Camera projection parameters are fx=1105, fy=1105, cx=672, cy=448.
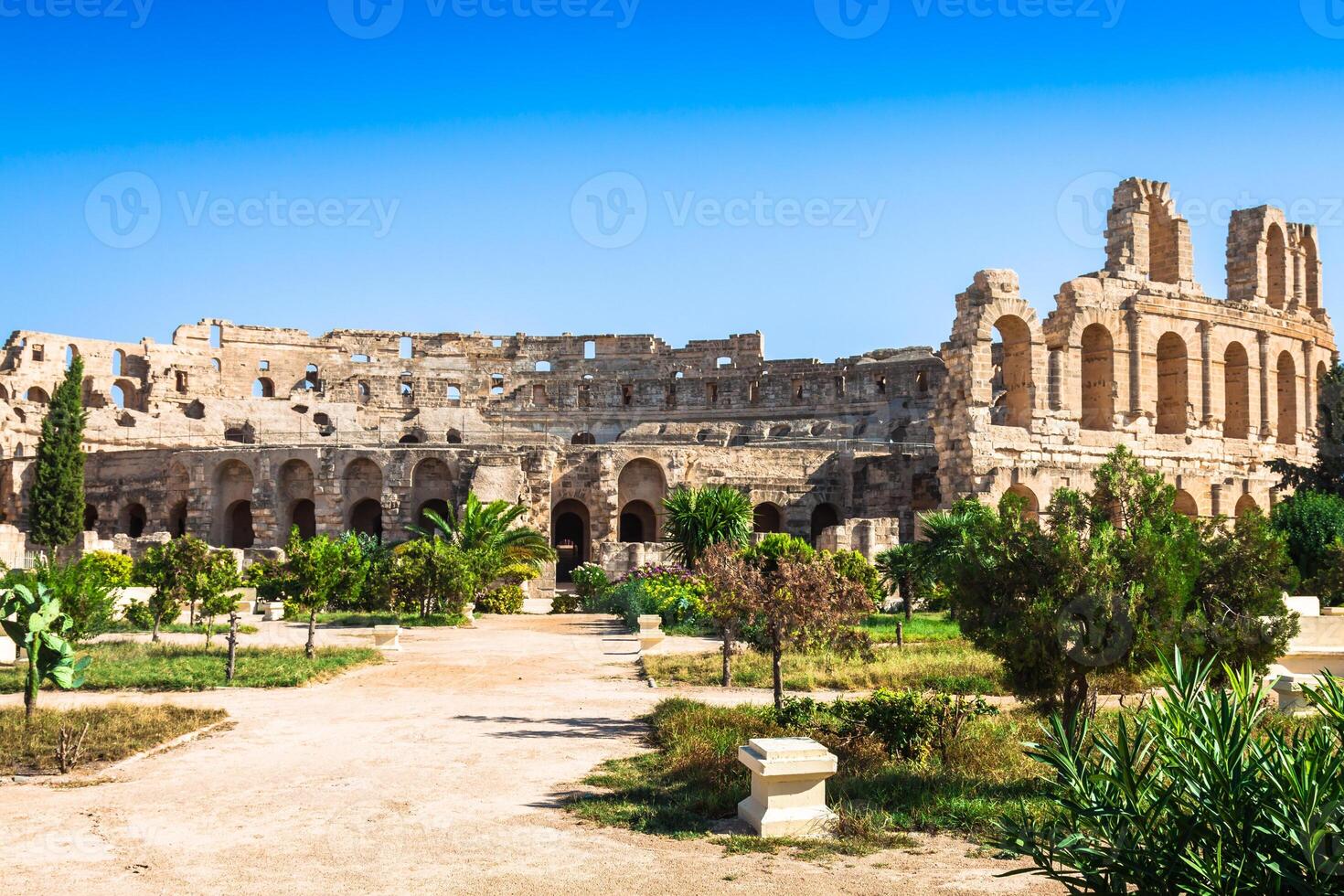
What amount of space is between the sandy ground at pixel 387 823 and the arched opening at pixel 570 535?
81.8ft

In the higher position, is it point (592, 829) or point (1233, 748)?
point (1233, 748)

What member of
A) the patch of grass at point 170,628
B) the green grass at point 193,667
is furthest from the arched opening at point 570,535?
the green grass at point 193,667

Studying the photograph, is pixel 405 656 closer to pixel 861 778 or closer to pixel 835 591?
pixel 835 591

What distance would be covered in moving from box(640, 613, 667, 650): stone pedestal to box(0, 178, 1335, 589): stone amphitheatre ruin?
9760mm

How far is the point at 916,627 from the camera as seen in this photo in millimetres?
22375

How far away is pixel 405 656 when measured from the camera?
62.3ft

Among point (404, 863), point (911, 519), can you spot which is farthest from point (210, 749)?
point (911, 519)

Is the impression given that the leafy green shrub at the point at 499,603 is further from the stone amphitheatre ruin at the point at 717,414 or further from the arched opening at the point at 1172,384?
the arched opening at the point at 1172,384

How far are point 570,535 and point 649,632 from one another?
74.1 feet

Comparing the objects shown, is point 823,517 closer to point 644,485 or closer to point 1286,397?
point 644,485

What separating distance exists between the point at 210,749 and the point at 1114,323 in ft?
90.7

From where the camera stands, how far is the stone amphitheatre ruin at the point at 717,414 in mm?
30844

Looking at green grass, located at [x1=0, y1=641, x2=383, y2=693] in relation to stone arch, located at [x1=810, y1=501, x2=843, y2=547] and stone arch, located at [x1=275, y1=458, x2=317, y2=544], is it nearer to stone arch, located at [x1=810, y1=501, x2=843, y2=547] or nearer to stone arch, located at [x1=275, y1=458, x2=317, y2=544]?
stone arch, located at [x1=275, y1=458, x2=317, y2=544]

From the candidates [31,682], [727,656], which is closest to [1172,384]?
[727,656]
